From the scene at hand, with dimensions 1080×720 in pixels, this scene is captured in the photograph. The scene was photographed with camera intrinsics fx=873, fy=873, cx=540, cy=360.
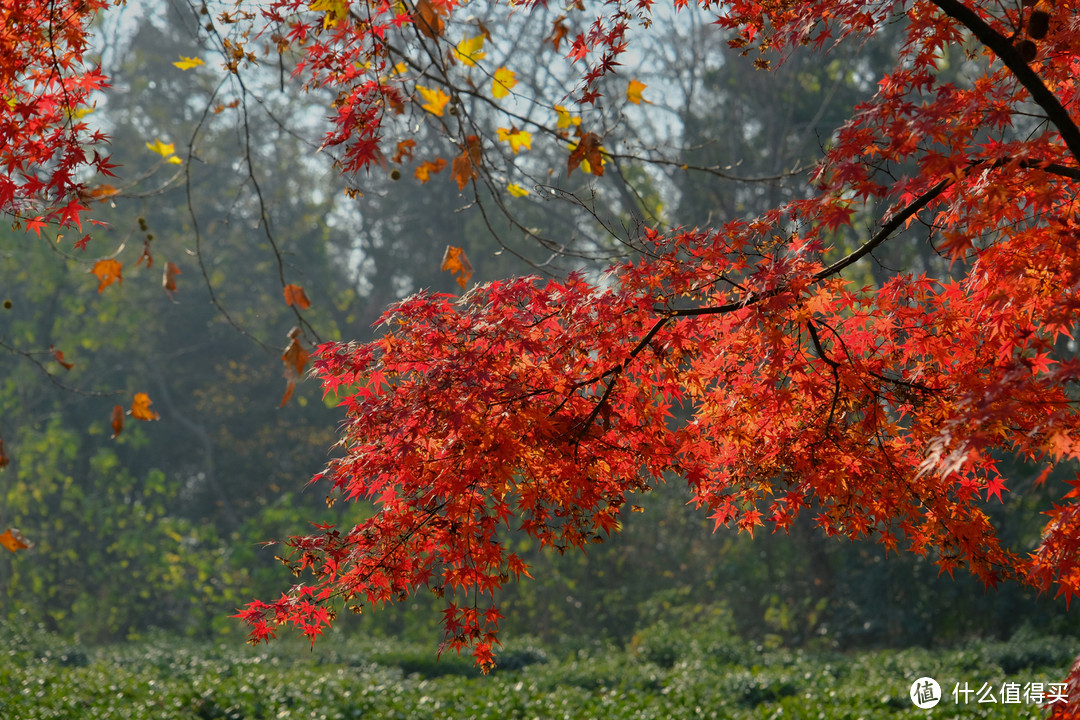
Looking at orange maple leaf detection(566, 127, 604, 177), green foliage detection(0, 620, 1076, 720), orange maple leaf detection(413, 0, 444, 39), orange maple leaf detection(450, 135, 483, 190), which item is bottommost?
green foliage detection(0, 620, 1076, 720)

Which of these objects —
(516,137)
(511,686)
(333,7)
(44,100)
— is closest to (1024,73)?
(516,137)

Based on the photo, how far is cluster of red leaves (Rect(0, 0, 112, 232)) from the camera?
2.71 m

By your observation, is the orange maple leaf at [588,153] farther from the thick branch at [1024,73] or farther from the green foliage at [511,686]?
the green foliage at [511,686]

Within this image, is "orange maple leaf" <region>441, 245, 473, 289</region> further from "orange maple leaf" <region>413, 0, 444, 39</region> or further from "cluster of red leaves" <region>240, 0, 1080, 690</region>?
"orange maple leaf" <region>413, 0, 444, 39</region>

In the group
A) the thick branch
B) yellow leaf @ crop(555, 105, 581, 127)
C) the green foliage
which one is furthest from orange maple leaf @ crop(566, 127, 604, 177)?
the green foliage

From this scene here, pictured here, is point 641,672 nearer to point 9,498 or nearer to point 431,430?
point 431,430

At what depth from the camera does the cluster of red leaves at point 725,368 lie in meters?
2.36

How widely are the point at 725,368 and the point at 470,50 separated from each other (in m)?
1.44

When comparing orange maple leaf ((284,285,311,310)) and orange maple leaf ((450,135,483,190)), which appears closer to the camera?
orange maple leaf ((450,135,483,190))

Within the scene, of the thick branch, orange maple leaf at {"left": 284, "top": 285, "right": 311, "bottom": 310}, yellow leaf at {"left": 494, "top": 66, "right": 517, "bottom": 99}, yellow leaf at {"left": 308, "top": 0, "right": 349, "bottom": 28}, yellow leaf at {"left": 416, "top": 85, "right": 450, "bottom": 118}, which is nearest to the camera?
the thick branch

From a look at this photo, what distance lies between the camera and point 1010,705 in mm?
4504

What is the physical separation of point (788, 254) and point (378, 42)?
1652 millimetres

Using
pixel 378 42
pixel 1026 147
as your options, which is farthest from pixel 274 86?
pixel 1026 147

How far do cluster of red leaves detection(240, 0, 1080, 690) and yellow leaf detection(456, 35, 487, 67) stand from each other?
250mm
